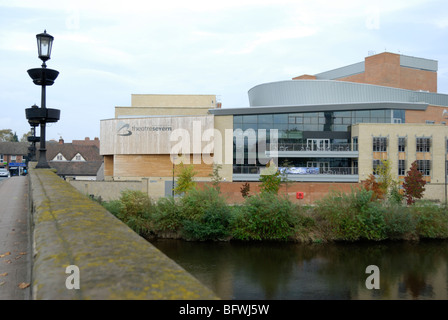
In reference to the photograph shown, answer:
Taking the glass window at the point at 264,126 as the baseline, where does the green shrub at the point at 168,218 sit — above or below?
below

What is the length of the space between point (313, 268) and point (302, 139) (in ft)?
85.8

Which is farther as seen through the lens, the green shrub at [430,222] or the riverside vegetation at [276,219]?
the green shrub at [430,222]

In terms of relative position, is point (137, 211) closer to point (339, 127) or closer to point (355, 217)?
point (355, 217)

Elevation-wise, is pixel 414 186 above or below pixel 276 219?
above

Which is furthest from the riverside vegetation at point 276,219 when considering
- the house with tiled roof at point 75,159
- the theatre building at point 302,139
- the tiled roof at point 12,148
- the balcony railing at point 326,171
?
the tiled roof at point 12,148

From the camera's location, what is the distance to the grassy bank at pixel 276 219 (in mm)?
25719

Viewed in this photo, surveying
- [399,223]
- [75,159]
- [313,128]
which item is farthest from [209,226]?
[75,159]

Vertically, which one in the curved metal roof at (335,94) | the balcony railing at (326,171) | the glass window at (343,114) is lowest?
the balcony railing at (326,171)

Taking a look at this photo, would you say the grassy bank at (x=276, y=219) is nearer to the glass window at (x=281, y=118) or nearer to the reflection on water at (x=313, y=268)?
the reflection on water at (x=313, y=268)

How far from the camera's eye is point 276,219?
83.9 feet

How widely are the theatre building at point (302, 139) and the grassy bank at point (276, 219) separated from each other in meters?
12.2

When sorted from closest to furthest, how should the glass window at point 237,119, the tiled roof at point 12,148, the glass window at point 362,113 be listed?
the glass window at point 362,113, the glass window at point 237,119, the tiled roof at point 12,148

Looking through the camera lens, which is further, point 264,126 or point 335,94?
point 335,94

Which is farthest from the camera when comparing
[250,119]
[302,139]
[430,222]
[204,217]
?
[250,119]
